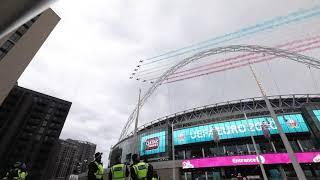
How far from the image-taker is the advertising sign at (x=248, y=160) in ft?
112

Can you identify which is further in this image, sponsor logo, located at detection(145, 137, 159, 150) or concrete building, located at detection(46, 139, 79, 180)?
concrete building, located at detection(46, 139, 79, 180)

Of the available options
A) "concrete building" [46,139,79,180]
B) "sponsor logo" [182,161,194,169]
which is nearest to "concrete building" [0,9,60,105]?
"sponsor logo" [182,161,194,169]

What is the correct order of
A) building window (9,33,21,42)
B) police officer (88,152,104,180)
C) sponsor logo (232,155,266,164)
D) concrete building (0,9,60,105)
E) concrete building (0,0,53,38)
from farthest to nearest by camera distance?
1. sponsor logo (232,155,266,164)
2. building window (9,33,21,42)
3. concrete building (0,9,60,105)
4. police officer (88,152,104,180)
5. concrete building (0,0,53,38)

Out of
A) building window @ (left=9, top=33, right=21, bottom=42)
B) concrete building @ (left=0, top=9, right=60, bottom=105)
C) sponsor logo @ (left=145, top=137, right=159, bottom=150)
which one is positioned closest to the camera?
concrete building @ (left=0, top=9, right=60, bottom=105)

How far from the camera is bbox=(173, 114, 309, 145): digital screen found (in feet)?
142

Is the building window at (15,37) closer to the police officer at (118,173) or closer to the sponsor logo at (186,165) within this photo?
the police officer at (118,173)

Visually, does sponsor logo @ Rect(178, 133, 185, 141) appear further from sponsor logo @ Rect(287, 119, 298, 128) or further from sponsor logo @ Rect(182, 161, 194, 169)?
sponsor logo @ Rect(287, 119, 298, 128)

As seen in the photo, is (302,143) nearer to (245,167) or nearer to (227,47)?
(245,167)

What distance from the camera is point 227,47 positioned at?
47.8m

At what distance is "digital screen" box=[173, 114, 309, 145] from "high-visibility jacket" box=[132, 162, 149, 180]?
38.1m

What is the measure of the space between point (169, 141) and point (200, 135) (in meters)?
7.97

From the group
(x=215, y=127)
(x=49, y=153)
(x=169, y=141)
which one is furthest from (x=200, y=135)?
(x=49, y=153)

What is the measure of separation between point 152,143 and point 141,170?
155ft

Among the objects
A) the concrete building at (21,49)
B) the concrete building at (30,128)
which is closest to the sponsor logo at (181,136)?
the concrete building at (21,49)
